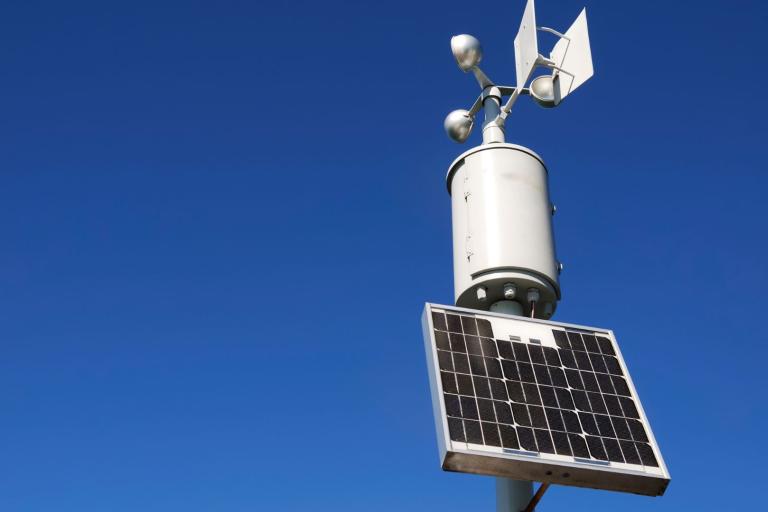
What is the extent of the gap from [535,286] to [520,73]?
3727mm

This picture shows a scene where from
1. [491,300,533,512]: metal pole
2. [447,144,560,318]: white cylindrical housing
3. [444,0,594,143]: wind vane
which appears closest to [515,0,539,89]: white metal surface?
[444,0,594,143]: wind vane

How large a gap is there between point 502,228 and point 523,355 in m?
1.66

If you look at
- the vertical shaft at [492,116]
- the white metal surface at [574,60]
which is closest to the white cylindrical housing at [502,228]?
the vertical shaft at [492,116]

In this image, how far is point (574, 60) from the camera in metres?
12.7

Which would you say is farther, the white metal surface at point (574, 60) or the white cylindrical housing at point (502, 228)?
the white metal surface at point (574, 60)

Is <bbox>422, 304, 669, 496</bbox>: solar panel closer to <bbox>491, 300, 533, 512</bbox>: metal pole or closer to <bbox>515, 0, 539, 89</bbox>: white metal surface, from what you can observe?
<bbox>491, 300, 533, 512</bbox>: metal pole

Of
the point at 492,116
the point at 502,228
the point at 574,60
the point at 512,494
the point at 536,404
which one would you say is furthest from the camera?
the point at 492,116

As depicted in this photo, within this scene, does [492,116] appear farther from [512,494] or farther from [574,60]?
[512,494]

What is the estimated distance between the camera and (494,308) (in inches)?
426

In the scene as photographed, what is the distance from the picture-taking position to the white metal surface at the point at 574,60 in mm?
12453

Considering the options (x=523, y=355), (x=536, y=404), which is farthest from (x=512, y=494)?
(x=523, y=355)

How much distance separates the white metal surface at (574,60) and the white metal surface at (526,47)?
37cm

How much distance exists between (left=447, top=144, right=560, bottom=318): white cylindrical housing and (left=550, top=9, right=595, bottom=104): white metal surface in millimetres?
1389

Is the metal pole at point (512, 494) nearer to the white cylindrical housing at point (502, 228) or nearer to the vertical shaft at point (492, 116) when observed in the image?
the white cylindrical housing at point (502, 228)
